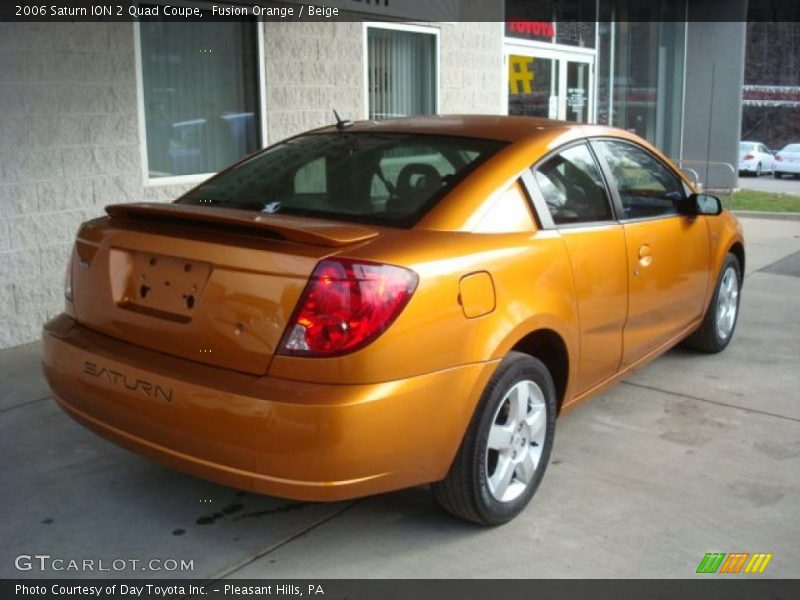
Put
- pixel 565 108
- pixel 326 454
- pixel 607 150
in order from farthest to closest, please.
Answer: pixel 565 108 → pixel 607 150 → pixel 326 454

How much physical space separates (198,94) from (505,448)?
485cm

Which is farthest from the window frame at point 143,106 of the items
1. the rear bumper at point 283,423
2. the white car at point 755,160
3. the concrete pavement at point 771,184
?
the white car at point 755,160

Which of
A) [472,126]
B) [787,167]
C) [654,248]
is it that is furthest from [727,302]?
[787,167]

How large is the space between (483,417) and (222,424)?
0.95 metres

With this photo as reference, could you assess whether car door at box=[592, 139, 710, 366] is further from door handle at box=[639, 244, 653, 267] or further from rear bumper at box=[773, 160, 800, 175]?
rear bumper at box=[773, 160, 800, 175]

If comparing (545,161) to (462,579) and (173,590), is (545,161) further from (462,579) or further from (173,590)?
(173,590)

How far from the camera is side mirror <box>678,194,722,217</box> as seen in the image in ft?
16.4

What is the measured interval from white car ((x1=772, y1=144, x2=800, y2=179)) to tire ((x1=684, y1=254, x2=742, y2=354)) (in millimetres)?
29620

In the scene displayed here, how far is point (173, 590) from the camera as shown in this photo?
3.06m

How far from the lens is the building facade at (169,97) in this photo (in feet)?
19.3

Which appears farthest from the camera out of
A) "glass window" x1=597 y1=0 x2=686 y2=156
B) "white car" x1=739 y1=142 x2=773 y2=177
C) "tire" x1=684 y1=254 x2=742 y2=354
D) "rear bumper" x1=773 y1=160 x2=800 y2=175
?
"white car" x1=739 y1=142 x2=773 y2=177

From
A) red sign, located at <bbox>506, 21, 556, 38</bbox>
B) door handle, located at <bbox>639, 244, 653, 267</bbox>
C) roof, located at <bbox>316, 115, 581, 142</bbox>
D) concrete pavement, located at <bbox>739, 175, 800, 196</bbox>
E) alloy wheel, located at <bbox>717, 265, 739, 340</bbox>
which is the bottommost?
concrete pavement, located at <bbox>739, 175, 800, 196</bbox>

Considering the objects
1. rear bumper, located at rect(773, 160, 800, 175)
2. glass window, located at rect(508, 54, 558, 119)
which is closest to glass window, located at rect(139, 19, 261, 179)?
glass window, located at rect(508, 54, 558, 119)

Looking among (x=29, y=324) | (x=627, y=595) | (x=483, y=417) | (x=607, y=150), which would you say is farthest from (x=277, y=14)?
(x=627, y=595)
